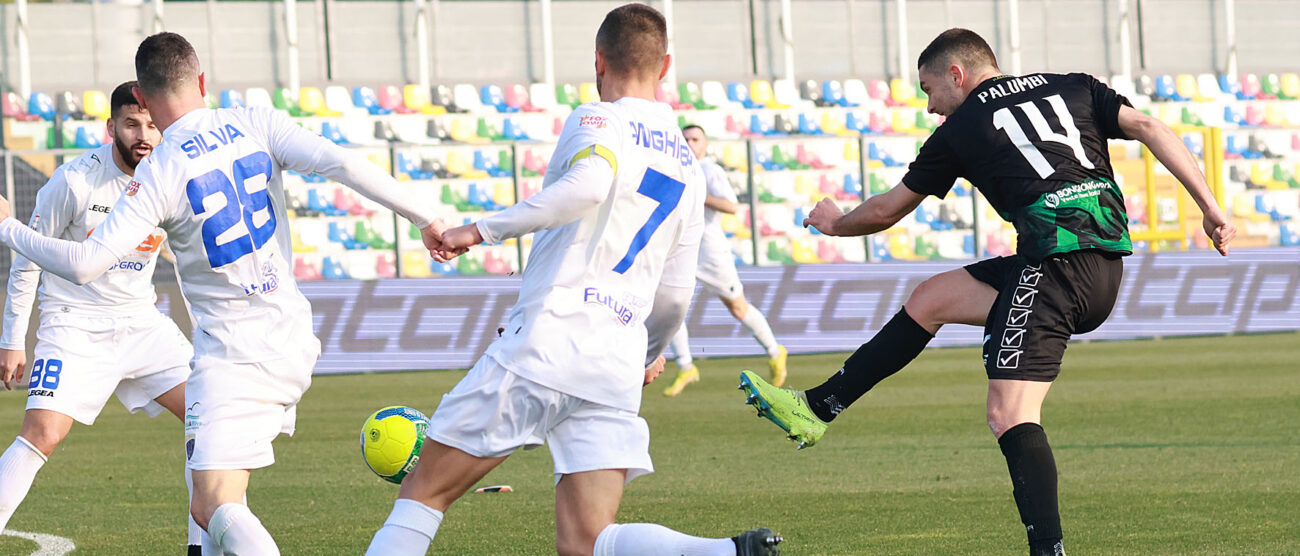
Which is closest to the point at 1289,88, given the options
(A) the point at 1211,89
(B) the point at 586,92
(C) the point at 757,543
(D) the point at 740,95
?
(A) the point at 1211,89

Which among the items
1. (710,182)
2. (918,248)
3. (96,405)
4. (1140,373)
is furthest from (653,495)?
(918,248)

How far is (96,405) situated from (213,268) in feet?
6.96

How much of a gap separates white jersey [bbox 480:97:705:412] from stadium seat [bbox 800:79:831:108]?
2285 centimetres

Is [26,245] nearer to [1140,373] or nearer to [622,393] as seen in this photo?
[622,393]

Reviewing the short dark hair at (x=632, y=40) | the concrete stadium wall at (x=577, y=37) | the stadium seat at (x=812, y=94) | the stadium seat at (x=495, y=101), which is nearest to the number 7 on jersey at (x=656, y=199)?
the short dark hair at (x=632, y=40)

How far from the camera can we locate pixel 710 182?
556 inches

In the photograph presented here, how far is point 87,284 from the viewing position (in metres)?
6.59

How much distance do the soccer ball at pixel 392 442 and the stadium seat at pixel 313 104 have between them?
19423 millimetres

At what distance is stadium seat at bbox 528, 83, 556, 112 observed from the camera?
2603 centimetres

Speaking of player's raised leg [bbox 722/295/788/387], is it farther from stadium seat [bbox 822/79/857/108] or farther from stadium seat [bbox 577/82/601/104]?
stadium seat [bbox 822/79/857/108]

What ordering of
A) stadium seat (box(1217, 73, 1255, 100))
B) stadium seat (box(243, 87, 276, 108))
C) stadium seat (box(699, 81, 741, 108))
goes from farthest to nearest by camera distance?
stadium seat (box(1217, 73, 1255, 100)) < stadium seat (box(699, 81, 741, 108)) < stadium seat (box(243, 87, 276, 108))

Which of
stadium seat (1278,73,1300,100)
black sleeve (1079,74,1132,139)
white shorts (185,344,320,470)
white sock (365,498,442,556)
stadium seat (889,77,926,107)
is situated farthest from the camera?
stadium seat (1278,73,1300,100)

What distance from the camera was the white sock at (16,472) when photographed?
6.37 metres

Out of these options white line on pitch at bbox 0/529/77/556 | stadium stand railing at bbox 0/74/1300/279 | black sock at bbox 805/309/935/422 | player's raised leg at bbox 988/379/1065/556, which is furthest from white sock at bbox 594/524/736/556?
stadium stand railing at bbox 0/74/1300/279
